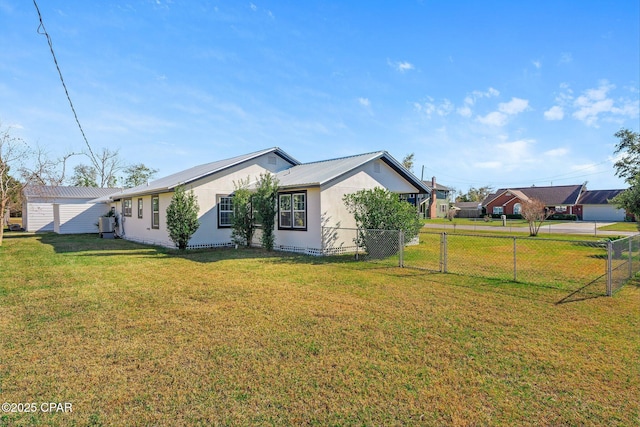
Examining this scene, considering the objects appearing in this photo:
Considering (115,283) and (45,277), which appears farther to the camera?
(45,277)

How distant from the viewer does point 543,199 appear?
165 ft

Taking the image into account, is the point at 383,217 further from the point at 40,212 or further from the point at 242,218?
the point at 40,212

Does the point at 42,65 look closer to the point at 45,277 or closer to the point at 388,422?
the point at 45,277

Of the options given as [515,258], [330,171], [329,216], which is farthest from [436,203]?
[515,258]

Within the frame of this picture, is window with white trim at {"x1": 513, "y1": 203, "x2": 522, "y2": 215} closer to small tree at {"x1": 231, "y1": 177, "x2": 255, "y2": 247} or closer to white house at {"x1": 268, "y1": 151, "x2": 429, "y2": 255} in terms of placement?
white house at {"x1": 268, "y1": 151, "x2": 429, "y2": 255}

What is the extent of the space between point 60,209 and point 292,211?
21084 mm

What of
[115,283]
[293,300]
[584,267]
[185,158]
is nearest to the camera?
[293,300]

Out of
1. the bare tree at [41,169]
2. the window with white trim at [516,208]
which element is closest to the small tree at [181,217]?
the bare tree at [41,169]

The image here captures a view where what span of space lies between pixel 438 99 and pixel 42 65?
13.5 meters

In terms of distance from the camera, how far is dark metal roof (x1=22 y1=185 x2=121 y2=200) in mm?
25547

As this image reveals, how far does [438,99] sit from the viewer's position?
14000 millimetres

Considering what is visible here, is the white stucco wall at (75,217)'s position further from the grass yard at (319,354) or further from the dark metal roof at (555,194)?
the dark metal roof at (555,194)

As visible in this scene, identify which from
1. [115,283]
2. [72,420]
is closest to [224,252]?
[115,283]

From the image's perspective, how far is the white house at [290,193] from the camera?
12570 millimetres
